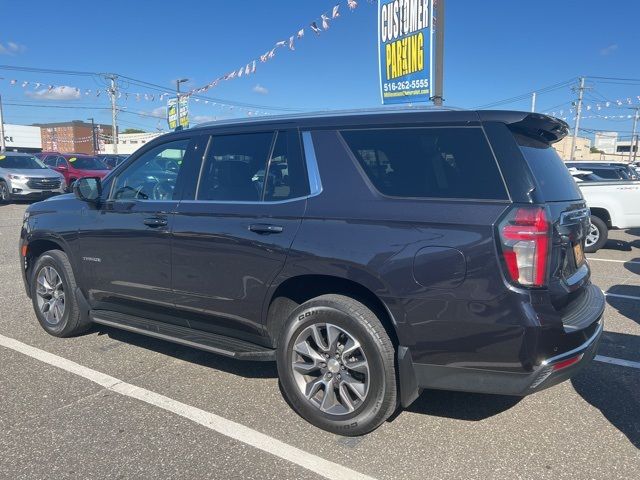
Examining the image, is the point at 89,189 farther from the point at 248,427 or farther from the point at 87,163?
the point at 87,163

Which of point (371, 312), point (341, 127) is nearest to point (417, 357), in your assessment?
point (371, 312)

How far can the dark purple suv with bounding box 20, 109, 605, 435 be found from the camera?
107 inches

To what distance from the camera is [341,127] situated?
333 cm

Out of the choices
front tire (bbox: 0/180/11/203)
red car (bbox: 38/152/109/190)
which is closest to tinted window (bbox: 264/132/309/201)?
front tire (bbox: 0/180/11/203)

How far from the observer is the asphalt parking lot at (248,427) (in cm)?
285

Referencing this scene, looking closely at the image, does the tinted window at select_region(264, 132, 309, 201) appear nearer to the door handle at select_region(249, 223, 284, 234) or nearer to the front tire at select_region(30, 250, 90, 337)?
the door handle at select_region(249, 223, 284, 234)

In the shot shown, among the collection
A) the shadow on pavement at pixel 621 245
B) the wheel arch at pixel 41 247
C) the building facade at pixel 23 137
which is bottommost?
the shadow on pavement at pixel 621 245

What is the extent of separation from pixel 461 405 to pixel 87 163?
21571 millimetres

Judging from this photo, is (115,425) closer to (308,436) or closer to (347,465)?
(308,436)

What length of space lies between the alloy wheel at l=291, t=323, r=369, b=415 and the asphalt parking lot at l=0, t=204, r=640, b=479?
21 cm

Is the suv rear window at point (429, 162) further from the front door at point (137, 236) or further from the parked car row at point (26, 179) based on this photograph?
the parked car row at point (26, 179)

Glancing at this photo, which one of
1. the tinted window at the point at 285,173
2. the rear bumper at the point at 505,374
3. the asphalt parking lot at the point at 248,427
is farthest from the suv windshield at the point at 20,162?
the rear bumper at the point at 505,374

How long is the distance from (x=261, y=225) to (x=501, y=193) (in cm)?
146

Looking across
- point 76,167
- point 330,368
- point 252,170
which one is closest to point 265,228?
point 252,170
